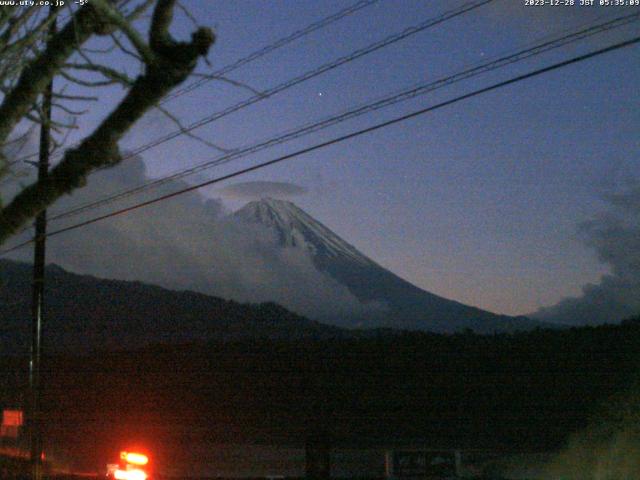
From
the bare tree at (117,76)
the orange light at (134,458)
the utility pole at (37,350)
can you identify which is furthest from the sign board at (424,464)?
the bare tree at (117,76)

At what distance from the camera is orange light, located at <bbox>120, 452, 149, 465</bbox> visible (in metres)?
10.4

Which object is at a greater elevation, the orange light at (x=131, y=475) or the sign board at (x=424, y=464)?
the orange light at (x=131, y=475)

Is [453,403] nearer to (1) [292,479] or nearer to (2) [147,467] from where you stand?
(1) [292,479]

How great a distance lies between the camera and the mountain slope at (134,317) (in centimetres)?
6312

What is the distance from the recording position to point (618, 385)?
1994 centimetres

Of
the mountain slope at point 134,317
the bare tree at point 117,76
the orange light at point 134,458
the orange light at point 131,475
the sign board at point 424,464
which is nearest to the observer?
the bare tree at point 117,76

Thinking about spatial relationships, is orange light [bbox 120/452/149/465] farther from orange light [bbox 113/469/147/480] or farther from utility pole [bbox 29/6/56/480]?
utility pole [bbox 29/6/56/480]

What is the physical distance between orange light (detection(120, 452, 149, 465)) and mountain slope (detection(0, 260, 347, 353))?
158ft

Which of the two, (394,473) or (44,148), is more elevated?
(44,148)

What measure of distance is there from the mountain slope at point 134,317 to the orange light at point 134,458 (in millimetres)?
48270

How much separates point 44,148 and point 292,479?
7760 mm

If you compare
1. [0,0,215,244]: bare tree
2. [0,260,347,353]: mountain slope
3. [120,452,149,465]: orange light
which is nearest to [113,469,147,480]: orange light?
[120,452,149,465]: orange light

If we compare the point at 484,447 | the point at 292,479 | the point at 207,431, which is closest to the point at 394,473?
the point at 292,479

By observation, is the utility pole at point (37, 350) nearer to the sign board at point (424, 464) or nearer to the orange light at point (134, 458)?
the sign board at point (424, 464)
